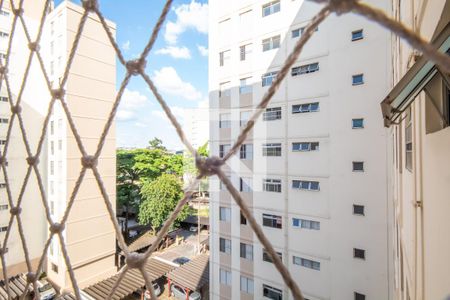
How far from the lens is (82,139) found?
6.34 meters

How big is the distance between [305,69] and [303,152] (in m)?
1.49

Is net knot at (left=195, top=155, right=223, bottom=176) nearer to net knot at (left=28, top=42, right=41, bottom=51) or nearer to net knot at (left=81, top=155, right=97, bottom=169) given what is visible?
net knot at (left=81, top=155, right=97, bottom=169)

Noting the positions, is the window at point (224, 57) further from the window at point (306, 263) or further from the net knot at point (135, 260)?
the net knot at point (135, 260)

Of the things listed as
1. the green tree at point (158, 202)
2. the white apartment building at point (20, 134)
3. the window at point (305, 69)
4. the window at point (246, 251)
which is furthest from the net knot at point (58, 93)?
the green tree at point (158, 202)

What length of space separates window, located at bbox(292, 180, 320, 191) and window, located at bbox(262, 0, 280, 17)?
10.7ft

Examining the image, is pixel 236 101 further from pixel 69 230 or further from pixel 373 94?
pixel 69 230

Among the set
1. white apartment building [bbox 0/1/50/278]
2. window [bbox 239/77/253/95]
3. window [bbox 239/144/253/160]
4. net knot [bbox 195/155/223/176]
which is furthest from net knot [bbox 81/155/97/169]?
white apartment building [bbox 0/1/50/278]

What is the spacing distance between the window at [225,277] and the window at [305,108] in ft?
11.9

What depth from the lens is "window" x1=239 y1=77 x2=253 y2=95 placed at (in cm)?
485

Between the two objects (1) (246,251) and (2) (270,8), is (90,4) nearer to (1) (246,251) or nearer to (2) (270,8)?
(2) (270,8)

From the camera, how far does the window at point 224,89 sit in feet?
16.8

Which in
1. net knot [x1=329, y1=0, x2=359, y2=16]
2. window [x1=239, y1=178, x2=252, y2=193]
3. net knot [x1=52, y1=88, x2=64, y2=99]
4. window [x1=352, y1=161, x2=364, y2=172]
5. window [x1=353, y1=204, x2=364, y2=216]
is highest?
net knot [x1=52, y1=88, x2=64, y2=99]

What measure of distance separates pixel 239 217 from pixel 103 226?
4296 mm

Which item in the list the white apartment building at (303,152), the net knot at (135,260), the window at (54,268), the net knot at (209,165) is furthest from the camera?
the window at (54,268)
